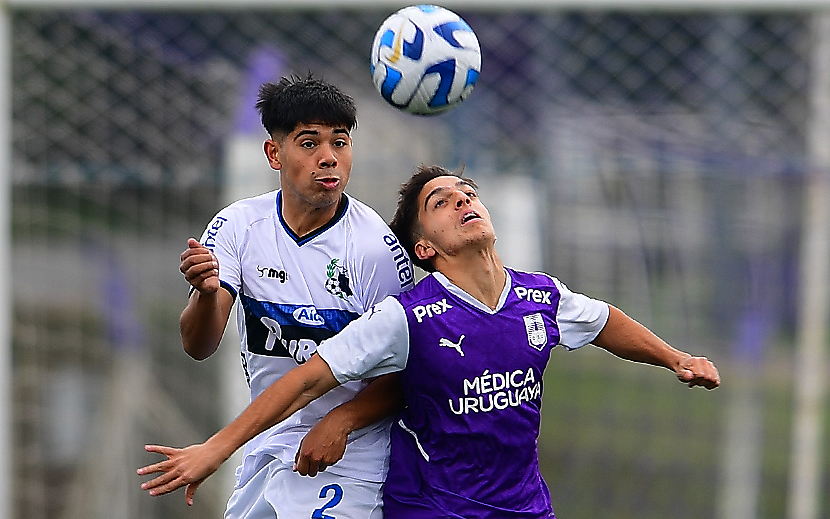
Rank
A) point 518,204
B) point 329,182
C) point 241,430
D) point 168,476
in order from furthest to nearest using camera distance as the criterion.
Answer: point 518,204 < point 329,182 < point 241,430 < point 168,476

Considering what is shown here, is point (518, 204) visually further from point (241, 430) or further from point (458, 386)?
point (241, 430)

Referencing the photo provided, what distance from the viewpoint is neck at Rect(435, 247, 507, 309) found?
3.36 metres

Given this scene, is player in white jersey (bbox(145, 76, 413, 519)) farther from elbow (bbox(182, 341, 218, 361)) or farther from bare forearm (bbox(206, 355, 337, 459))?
bare forearm (bbox(206, 355, 337, 459))

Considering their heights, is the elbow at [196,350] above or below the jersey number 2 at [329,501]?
above

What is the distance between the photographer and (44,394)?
6.14m

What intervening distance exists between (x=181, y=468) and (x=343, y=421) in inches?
19.8

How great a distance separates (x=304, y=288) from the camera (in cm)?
342

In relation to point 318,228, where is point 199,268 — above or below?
below

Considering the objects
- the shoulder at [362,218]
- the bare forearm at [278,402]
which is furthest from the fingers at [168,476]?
the shoulder at [362,218]

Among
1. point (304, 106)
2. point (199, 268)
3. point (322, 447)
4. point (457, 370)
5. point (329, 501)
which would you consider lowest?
point (329, 501)

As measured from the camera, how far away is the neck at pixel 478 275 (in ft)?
11.0

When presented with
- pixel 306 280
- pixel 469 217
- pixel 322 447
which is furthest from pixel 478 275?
pixel 322 447

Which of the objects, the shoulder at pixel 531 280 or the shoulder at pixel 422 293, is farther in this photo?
→ the shoulder at pixel 531 280

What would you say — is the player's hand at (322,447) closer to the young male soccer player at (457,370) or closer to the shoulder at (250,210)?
the young male soccer player at (457,370)
